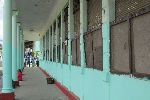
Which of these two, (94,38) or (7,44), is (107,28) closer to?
(94,38)

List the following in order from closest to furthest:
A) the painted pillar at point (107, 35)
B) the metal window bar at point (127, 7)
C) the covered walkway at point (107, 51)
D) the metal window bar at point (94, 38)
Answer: the covered walkway at point (107, 51)
the metal window bar at point (127, 7)
the painted pillar at point (107, 35)
the metal window bar at point (94, 38)

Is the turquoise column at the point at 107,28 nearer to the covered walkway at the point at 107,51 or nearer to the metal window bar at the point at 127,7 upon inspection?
the covered walkway at the point at 107,51

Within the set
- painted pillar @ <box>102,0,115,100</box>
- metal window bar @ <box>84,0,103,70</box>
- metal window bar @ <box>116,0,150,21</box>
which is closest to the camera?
metal window bar @ <box>116,0,150,21</box>

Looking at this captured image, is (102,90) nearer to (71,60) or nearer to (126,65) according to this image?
(126,65)

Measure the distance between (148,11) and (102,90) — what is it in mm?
3036

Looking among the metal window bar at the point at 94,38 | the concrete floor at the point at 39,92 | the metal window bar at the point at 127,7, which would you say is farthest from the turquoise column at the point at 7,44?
the metal window bar at the point at 127,7

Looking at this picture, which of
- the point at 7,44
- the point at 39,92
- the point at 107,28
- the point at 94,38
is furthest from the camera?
the point at 39,92

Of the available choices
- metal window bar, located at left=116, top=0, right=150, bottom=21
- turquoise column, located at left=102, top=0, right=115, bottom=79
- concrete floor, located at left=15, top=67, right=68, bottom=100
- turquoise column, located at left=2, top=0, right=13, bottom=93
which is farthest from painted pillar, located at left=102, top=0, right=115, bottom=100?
concrete floor, located at left=15, top=67, right=68, bottom=100

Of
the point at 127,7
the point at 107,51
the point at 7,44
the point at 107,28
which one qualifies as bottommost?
the point at 107,51

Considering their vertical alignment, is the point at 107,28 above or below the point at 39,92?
above

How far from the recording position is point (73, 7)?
12883 mm

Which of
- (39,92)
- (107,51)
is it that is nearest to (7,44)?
(39,92)

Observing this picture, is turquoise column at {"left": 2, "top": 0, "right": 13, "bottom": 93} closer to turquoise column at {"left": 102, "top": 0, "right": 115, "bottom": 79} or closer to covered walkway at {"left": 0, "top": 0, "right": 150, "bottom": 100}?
covered walkway at {"left": 0, "top": 0, "right": 150, "bottom": 100}

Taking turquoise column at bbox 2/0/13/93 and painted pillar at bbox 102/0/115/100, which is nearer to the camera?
painted pillar at bbox 102/0/115/100
